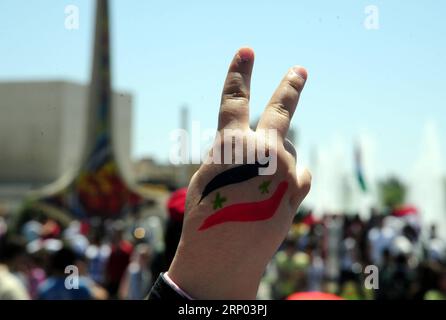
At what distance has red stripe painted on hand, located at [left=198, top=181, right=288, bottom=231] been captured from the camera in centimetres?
131

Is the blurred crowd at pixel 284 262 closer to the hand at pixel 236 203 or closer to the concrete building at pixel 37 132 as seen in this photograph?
the hand at pixel 236 203

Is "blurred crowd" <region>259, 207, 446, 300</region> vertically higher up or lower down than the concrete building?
higher up

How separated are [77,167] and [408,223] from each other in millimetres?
21027

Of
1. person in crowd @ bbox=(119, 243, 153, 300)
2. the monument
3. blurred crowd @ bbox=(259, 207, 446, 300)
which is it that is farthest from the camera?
the monument

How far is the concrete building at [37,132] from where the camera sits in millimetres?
42188

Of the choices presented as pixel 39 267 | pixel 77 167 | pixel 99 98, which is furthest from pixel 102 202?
pixel 39 267

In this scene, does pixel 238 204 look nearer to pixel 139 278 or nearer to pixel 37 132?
pixel 139 278

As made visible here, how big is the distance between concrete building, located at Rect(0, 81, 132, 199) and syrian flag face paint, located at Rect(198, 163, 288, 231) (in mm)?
38655

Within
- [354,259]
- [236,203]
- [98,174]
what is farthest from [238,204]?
[98,174]

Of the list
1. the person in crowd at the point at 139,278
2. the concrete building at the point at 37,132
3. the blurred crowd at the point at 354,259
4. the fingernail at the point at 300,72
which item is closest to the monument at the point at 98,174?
the concrete building at the point at 37,132

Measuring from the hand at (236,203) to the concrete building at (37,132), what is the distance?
38.6 m

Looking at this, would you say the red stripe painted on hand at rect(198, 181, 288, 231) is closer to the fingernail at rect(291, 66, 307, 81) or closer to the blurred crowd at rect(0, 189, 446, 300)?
the fingernail at rect(291, 66, 307, 81)

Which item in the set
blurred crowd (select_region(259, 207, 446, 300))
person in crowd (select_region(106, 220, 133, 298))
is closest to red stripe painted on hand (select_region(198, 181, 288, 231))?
blurred crowd (select_region(259, 207, 446, 300))

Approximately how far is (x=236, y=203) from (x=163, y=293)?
25cm
